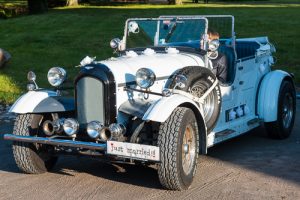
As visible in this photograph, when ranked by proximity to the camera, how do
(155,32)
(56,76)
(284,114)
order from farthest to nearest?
(284,114) < (155,32) < (56,76)

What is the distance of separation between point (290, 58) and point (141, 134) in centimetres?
1150

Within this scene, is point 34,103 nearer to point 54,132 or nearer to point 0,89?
point 54,132

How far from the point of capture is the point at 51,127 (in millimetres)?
6523

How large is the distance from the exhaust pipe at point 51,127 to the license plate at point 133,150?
84cm

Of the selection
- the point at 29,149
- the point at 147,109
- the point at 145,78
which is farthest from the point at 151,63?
the point at 29,149

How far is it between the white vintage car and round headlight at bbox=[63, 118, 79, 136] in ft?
0.03

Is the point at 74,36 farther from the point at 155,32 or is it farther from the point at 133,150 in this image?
the point at 133,150

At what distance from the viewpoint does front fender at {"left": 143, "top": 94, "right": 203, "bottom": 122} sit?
575 centimetres

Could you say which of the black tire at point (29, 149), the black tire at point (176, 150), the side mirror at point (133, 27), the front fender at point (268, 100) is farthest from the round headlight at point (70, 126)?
the front fender at point (268, 100)

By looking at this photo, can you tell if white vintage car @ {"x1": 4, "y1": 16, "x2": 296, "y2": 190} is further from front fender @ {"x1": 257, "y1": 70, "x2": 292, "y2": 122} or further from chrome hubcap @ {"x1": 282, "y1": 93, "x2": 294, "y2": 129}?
chrome hubcap @ {"x1": 282, "y1": 93, "x2": 294, "y2": 129}

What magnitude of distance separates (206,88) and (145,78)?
90cm

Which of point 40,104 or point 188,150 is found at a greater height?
point 40,104

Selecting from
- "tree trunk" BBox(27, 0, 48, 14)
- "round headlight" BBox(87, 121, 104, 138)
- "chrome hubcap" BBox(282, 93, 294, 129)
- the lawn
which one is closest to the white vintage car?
"round headlight" BBox(87, 121, 104, 138)

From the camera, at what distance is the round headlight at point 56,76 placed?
6.72 m
